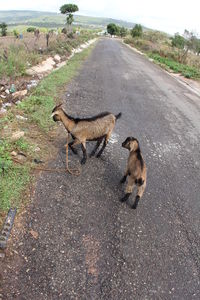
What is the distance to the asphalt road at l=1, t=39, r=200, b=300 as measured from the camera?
2854 mm

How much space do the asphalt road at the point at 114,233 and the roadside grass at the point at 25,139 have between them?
1.10ft

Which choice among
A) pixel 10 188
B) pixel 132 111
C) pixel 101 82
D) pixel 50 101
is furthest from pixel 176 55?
pixel 10 188

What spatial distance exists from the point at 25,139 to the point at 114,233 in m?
2.73

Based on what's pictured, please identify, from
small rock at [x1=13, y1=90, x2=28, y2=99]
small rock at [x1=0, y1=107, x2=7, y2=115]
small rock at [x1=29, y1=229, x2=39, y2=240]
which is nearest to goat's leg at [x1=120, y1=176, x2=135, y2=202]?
small rock at [x1=29, y1=229, x2=39, y2=240]

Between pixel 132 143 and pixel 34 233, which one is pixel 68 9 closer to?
pixel 132 143

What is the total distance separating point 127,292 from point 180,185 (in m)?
2.60

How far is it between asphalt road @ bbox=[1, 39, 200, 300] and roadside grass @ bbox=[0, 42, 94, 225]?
13.2 inches

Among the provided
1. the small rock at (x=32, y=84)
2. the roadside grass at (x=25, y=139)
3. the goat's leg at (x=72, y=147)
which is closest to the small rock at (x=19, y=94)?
the roadside grass at (x=25, y=139)

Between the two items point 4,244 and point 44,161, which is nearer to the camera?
point 4,244

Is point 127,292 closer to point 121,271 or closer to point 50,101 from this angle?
point 121,271

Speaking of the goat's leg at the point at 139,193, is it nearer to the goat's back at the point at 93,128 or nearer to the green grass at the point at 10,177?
the goat's back at the point at 93,128

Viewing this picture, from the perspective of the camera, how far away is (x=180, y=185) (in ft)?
16.1

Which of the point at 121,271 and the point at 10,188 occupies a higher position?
the point at 10,188

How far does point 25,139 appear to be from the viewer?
5102 mm
